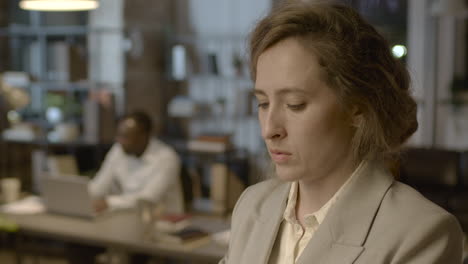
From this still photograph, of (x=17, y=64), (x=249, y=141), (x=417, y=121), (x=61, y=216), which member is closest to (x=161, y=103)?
(x=249, y=141)

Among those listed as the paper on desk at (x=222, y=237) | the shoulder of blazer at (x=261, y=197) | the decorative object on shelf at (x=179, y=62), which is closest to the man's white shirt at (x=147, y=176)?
the paper on desk at (x=222, y=237)

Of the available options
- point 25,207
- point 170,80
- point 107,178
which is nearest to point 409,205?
point 25,207

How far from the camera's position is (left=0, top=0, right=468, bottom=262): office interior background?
20.4 feet

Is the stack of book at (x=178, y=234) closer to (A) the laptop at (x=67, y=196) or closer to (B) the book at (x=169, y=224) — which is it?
(B) the book at (x=169, y=224)

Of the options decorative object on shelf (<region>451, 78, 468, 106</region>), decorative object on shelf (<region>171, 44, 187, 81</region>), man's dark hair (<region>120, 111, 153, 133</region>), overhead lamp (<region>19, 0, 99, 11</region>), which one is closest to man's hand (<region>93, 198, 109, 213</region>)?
man's dark hair (<region>120, 111, 153, 133</region>)

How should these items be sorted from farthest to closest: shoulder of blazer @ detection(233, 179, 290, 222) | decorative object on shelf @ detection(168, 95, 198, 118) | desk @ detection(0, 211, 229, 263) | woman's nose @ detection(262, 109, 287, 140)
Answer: decorative object on shelf @ detection(168, 95, 198, 118) < desk @ detection(0, 211, 229, 263) < shoulder of blazer @ detection(233, 179, 290, 222) < woman's nose @ detection(262, 109, 287, 140)

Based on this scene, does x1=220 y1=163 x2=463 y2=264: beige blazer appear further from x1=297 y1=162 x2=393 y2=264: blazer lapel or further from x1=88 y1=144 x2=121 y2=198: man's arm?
x1=88 y1=144 x2=121 y2=198: man's arm

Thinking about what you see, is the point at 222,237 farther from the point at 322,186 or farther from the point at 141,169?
the point at 322,186

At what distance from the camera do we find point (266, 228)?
1.35m

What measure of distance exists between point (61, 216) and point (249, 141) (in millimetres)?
3514

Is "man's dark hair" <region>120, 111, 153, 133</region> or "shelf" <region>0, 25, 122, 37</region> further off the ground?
"shelf" <region>0, 25, 122, 37</region>

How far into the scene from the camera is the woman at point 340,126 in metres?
1.12

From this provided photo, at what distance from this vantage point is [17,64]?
21.5 feet

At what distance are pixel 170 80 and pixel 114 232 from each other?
397 centimetres
